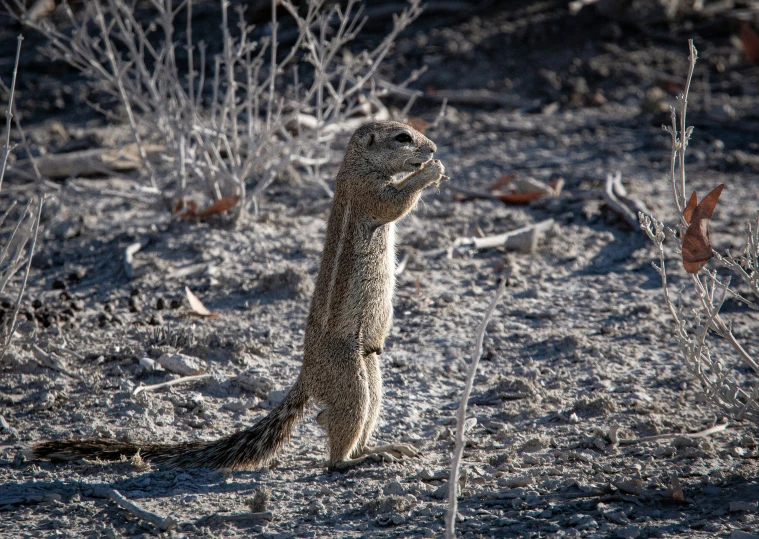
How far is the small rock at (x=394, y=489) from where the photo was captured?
3980 millimetres

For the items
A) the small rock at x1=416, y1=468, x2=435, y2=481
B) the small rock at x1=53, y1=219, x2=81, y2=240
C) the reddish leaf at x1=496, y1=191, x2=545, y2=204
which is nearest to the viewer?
the small rock at x1=416, y1=468, x2=435, y2=481

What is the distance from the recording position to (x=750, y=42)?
1120 centimetres

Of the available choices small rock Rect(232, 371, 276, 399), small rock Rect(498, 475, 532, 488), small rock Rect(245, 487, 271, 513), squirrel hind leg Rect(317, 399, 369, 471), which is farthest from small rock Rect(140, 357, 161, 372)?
small rock Rect(498, 475, 532, 488)

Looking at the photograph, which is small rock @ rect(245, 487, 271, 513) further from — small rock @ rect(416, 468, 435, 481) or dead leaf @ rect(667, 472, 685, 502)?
dead leaf @ rect(667, 472, 685, 502)

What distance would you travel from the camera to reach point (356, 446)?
4.32 m

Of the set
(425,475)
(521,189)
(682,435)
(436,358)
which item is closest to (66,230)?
(436,358)

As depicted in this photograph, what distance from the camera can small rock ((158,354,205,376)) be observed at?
5191 millimetres

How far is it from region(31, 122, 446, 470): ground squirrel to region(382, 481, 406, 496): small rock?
0.99 ft

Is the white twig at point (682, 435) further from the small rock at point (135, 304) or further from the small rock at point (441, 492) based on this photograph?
the small rock at point (135, 304)

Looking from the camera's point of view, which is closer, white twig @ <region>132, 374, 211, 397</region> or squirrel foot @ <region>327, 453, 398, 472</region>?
squirrel foot @ <region>327, 453, 398, 472</region>

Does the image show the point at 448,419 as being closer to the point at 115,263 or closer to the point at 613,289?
the point at 613,289

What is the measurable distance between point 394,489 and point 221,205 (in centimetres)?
376

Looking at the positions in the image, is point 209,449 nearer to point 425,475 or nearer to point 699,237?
point 425,475

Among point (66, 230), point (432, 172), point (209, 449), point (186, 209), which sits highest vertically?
point (432, 172)
